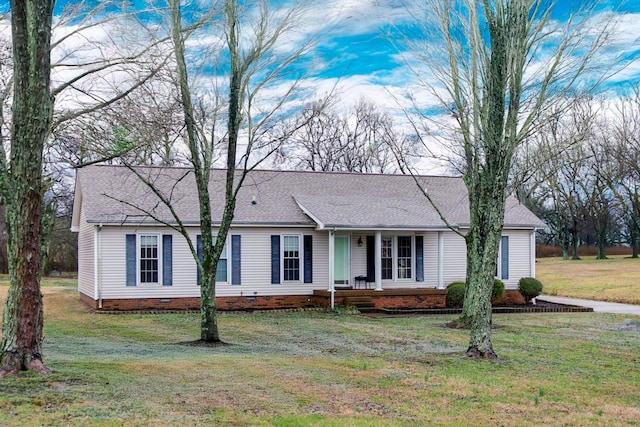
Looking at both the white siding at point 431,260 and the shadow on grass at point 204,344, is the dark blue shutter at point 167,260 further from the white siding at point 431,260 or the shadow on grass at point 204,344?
the white siding at point 431,260

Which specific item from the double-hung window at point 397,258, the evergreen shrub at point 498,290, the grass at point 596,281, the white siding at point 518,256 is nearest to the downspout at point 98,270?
the double-hung window at point 397,258

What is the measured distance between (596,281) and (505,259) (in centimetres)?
1141

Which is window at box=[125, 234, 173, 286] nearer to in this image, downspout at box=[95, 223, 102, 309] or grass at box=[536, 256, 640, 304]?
downspout at box=[95, 223, 102, 309]

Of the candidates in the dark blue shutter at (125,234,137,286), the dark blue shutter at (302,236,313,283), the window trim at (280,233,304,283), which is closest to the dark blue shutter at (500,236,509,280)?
the dark blue shutter at (302,236,313,283)

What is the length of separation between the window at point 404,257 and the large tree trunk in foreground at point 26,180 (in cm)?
1766

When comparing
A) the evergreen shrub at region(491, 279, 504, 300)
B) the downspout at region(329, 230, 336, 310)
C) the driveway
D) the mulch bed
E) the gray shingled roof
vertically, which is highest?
the gray shingled roof

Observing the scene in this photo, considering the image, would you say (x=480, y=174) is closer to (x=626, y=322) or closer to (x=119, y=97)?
(x=626, y=322)

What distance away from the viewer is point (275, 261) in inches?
938

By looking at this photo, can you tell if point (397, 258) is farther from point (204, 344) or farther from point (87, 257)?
point (204, 344)

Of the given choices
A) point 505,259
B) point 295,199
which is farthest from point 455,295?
point 295,199

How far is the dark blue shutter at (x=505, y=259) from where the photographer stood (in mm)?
26641

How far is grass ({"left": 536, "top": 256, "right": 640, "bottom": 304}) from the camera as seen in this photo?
29734mm

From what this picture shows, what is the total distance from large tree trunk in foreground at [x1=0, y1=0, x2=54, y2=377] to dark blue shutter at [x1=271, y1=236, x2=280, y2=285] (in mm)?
14753

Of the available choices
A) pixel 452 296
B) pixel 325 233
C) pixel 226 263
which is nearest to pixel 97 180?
pixel 226 263
